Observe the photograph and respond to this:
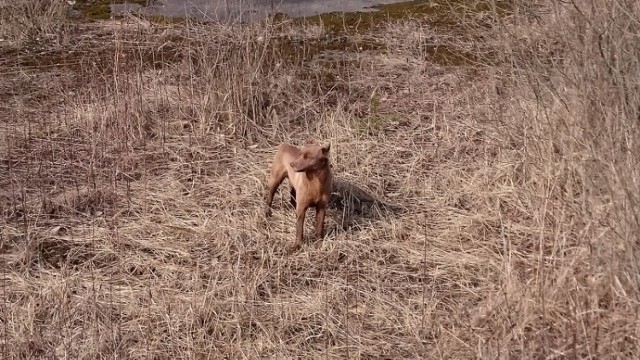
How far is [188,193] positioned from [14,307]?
143 centimetres

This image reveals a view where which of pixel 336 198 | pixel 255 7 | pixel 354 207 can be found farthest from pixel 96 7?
pixel 354 207

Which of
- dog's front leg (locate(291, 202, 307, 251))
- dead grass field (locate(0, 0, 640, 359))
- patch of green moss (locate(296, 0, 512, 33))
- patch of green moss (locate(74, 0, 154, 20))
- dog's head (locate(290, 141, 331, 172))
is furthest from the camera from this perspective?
patch of green moss (locate(74, 0, 154, 20))

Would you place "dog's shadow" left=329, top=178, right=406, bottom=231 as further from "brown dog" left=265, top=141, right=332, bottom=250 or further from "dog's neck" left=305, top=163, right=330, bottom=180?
"dog's neck" left=305, top=163, right=330, bottom=180

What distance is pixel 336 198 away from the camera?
15.2 feet

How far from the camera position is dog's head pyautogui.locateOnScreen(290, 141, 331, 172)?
395 centimetres

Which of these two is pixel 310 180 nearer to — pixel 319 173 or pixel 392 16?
pixel 319 173

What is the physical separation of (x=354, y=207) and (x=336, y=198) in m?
0.14

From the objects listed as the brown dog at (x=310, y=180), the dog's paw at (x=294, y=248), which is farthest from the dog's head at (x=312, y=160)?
the dog's paw at (x=294, y=248)

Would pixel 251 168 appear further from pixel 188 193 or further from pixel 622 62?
pixel 622 62

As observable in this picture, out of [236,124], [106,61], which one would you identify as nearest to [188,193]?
[236,124]

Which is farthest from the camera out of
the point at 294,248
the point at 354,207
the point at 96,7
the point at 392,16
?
the point at 96,7

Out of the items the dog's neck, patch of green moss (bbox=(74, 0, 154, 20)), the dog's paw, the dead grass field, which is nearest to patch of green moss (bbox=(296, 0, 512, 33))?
the dead grass field

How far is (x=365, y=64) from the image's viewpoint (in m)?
6.36

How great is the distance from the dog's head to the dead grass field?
0.45 meters
